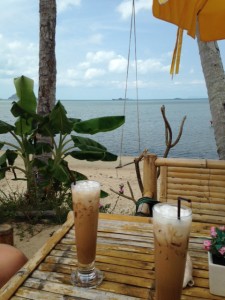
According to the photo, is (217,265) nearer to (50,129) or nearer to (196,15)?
(196,15)

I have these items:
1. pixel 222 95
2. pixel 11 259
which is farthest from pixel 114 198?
pixel 11 259

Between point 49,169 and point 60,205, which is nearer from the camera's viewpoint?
point 49,169

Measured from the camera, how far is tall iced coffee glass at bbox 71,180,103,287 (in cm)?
109

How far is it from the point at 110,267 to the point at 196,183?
1262 millimetres

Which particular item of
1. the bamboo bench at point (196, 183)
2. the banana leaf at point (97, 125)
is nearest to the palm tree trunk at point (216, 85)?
the bamboo bench at point (196, 183)

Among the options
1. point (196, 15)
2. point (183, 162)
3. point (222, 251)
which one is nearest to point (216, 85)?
point (196, 15)

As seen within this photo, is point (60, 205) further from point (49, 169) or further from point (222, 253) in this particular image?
point (222, 253)

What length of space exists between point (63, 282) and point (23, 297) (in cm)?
14

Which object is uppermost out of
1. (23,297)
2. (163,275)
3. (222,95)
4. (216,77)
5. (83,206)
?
(216,77)

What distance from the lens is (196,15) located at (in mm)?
2535

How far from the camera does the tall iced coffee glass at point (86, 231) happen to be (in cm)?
109

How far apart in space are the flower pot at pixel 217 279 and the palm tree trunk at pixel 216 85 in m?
2.16

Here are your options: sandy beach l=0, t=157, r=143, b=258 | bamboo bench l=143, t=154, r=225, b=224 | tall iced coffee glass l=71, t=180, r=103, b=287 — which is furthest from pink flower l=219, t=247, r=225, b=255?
sandy beach l=0, t=157, r=143, b=258

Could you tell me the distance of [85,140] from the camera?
3639 mm
